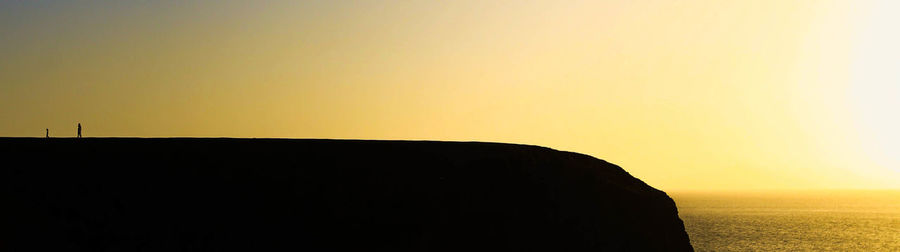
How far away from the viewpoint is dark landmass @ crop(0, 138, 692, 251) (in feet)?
109

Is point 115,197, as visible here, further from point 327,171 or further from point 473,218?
point 473,218

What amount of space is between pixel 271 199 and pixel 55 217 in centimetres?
732

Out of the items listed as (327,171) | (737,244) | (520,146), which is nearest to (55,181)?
(327,171)

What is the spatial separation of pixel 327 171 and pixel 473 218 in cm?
591

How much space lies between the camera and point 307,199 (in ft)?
118

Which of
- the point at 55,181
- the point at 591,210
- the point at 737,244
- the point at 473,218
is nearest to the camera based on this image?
the point at 55,181

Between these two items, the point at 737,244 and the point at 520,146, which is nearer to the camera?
the point at 520,146

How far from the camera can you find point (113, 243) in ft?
106

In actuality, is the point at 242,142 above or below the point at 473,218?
above

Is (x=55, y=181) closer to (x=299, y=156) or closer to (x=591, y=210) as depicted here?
(x=299, y=156)

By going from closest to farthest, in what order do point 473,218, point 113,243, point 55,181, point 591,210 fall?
point 113,243
point 55,181
point 473,218
point 591,210

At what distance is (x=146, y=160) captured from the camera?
36188mm

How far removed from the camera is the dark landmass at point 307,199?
33188 mm

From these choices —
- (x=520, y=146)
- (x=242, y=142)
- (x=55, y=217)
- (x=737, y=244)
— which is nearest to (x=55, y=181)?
(x=55, y=217)
